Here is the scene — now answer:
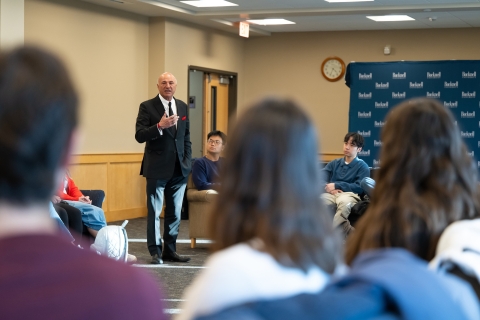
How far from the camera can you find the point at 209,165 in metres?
7.29

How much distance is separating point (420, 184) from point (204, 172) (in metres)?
5.64

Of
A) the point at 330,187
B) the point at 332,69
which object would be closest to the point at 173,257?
the point at 330,187

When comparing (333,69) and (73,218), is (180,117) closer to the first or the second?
(73,218)

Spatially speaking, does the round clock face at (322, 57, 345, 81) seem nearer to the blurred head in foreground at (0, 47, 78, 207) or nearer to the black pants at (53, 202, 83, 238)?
the black pants at (53, 202, 83, 238)

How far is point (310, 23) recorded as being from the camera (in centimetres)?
1111

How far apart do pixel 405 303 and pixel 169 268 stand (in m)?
5.12

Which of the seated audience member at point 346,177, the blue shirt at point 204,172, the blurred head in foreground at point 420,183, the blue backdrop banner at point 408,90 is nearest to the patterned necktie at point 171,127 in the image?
the blue shirt at point 204,172

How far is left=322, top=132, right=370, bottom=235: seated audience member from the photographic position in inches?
271

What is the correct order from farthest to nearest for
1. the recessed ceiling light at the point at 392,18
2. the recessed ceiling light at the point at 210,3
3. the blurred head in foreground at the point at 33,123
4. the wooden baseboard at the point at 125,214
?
the recessed ceiling light at the point at 392,18
the wooden baseboard at the point at 125,214
the recessed ceiling light at the point at 210,3
the blurred head in foreground at the point at 33,123

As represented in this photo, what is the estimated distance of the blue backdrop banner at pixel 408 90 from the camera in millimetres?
9422

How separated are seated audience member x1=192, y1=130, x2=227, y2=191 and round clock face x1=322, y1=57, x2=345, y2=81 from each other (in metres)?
→ 5.25

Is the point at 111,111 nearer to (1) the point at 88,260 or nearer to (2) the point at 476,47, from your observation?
(2) the point at 476,47

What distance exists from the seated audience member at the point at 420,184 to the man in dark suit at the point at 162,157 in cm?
442

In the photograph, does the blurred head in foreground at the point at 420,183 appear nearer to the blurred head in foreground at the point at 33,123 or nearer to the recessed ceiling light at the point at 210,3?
the blurred head in foreground at the point at 33,123
